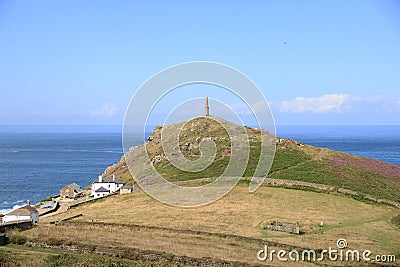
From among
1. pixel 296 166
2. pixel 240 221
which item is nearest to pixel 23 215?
pixel 240 221

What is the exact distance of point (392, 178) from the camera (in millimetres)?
79000

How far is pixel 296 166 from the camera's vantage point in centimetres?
8325

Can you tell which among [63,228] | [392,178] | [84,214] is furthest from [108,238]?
[392,178]

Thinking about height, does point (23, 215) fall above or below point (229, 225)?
above

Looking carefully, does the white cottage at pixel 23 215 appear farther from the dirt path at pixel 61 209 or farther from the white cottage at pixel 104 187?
the white cottage at pixel 104 187

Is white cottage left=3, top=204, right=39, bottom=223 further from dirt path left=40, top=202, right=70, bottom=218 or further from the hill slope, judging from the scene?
the hill slope

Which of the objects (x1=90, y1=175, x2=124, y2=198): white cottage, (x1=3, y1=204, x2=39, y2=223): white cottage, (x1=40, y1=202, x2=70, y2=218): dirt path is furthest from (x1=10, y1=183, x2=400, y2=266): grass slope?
(x1=90, y1=175, x2=124, y2=198): white cottage

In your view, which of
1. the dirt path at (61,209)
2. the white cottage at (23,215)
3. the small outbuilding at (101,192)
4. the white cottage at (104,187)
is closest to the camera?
the white cottage at (23,215)

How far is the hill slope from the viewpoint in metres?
73.6

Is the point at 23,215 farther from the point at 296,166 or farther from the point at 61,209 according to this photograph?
the point at 296,166

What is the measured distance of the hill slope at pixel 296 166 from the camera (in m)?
73.6

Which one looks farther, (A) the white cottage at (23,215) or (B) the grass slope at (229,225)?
(A) the white cottage at (23,215)

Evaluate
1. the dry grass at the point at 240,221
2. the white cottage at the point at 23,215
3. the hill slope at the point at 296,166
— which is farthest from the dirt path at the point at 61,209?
the hill slope at the point at 296,166

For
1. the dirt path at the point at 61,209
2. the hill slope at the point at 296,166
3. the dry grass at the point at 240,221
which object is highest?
the hill slope at the point at 296,166
